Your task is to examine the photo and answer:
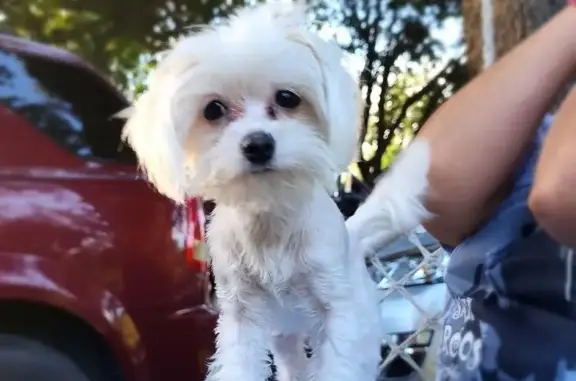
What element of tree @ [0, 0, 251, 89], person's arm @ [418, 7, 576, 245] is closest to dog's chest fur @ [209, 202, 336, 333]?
person's arm @ [418, 7, 576, 245]

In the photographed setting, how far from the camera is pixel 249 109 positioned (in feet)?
2.23

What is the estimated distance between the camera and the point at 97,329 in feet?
5.18

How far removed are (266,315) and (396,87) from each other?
5.48 ft

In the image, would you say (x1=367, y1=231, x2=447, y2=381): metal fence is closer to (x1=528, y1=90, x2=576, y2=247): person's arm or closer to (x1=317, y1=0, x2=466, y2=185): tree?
(x1=317, y1=0, x2=466, y2=185): tree

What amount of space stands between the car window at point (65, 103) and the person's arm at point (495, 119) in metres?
0.88

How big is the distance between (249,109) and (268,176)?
2.5 inches

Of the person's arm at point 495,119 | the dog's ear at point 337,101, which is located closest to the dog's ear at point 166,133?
the dog's ear at point 337,101

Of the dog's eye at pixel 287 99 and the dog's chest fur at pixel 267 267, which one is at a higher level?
the dog's eye at pixel 287 99

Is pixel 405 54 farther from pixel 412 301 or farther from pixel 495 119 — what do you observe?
pixel 495 119

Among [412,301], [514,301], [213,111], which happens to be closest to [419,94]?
[412,301]

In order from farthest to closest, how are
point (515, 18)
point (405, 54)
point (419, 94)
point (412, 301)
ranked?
1. point (405, 54)
2. point (419, 94)
3. point (412, 301)
4. point (515, 18)

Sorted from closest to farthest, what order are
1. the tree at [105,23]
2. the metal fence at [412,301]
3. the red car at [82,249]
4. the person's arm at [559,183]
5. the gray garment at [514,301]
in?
1. the person's arm at [559,183]
2. the gray garment at [514,301]
3. the red car at [82,249]
4. the metal fence at [412,301]
5. the tree at [105,23]

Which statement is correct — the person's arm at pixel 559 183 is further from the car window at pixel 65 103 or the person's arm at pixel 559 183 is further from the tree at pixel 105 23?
the tree at pixel 105 23

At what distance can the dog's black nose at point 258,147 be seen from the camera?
64 centimetres
